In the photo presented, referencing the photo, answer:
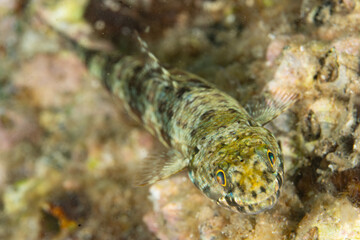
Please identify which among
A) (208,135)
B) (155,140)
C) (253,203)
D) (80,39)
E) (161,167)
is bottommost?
(155,140)

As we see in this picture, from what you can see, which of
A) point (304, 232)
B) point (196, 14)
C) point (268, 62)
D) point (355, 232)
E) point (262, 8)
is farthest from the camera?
point (196, 14)

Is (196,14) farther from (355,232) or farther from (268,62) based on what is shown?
(355,232)

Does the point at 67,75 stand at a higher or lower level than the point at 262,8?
lower

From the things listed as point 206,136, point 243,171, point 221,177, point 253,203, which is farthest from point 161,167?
point 253,203

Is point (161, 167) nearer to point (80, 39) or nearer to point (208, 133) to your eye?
point (208, 133)

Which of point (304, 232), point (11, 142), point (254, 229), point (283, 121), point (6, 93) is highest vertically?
point (283, 121)

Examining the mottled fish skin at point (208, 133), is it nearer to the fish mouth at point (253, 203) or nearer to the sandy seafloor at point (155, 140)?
the fish mouth at point (253, 203)

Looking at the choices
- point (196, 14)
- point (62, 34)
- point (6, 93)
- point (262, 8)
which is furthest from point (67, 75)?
point (262, 8)
